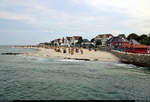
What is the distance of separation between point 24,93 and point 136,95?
22.8 feet

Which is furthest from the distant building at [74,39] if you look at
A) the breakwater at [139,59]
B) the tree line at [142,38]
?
the breakwater at [139,59]

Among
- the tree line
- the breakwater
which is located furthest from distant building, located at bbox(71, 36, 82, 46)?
the breakwater

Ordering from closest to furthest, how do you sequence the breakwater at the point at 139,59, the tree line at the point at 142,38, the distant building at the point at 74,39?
the breakwater at the point at 139,59 < the tree line at the point at 142,38 < the distant building at the point at 74,39

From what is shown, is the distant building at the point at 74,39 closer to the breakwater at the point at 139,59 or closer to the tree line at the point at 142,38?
the tree line at the point at 142,38

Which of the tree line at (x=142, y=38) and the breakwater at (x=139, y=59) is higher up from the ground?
the tree line at (x=142, y=38)

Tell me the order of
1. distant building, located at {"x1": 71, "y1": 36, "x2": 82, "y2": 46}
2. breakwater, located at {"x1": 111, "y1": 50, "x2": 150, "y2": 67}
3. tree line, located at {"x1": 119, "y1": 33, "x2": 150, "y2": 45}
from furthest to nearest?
1. distant building, located at {"x1": 71, "y1": 36, "x2": 82, "y2": 46}
2. tree line, located at {"x1": 119, "y1": 33, "x2": 150, "y2": 45}
3. breakwater, located at {"x1": 111, "y1": 50, "x2": 150, "y2": 67}

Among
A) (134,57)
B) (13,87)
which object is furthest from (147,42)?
(13,87)

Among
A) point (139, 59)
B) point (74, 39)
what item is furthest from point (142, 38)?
point (74, 39)

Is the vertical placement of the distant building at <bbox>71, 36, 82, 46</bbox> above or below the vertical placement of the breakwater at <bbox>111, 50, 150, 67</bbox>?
above

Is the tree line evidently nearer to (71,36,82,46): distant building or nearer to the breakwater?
the breakwater

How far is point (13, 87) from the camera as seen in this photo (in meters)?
9.87

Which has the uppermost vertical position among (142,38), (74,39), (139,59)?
(74,39)

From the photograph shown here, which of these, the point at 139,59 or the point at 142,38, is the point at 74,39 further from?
the point at 139,59

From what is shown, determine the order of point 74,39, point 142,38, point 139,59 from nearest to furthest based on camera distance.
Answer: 1. point 139,59
2. point 142,38
3. point 74,39
